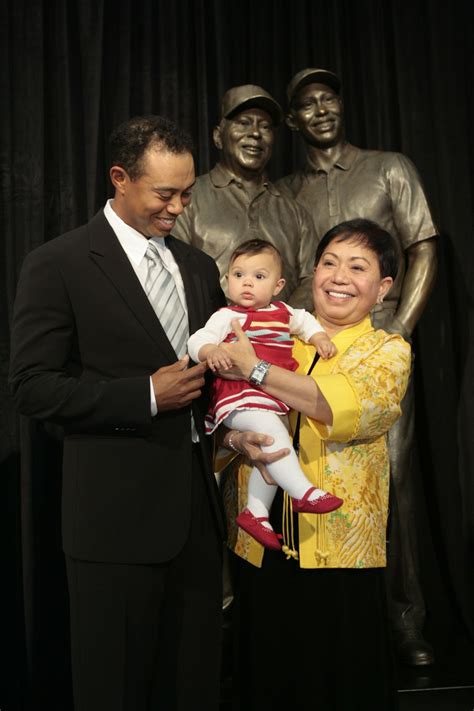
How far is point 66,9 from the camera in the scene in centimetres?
344

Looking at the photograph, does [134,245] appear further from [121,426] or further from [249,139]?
[249,139]

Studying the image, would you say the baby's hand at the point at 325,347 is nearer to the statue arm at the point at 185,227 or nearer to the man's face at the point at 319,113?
the statue arm at the point at 185,227

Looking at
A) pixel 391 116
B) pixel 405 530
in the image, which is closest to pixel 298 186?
pixel 391 116

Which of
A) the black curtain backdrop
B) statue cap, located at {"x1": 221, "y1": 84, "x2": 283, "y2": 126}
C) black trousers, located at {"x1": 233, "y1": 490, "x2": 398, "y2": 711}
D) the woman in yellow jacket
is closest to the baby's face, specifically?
the woman in yellow jacket

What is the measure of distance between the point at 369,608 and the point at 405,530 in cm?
124

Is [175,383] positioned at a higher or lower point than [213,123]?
lower

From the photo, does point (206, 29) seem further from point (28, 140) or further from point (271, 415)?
point (271, 415)

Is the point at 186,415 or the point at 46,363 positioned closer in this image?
the point at 46,363

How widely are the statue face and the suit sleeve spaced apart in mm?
1464

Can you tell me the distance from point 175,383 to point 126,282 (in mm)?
249

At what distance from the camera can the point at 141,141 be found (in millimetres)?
1896

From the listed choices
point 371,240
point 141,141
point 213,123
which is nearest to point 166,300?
point 141,141

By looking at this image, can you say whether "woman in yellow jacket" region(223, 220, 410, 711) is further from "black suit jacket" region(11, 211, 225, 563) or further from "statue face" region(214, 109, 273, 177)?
"statue face" region(214, 109, 273, 177)

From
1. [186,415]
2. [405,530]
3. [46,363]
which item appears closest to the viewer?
[46,363]
